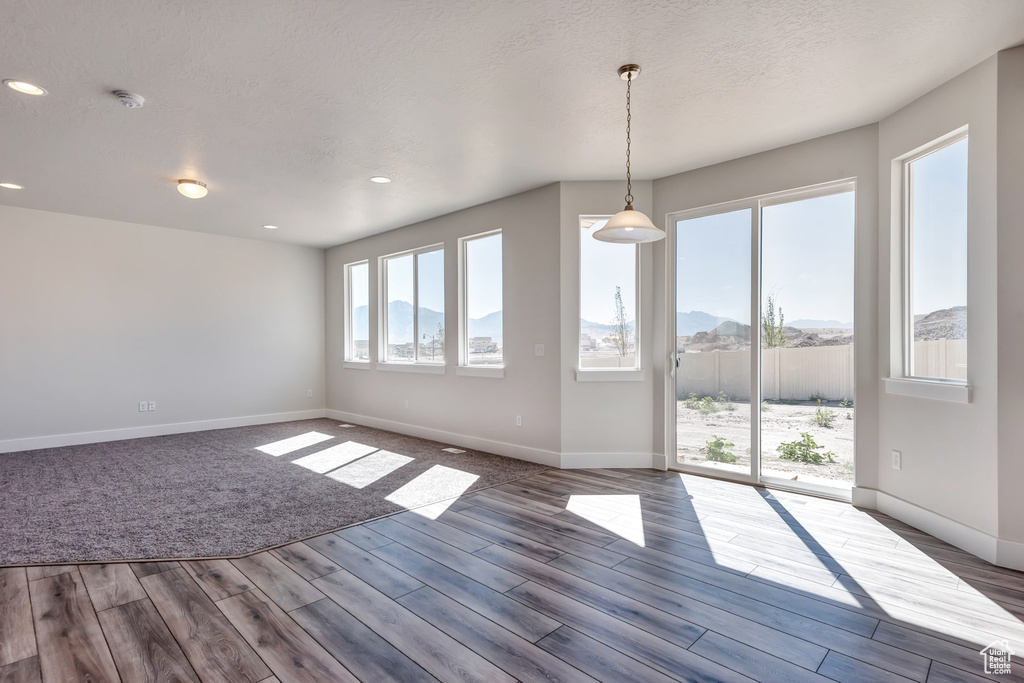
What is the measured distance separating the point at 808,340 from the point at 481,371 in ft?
10.4

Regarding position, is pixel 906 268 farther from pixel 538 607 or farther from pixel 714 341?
pixel 538 607

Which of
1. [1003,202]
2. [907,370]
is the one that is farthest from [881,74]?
[907,370]

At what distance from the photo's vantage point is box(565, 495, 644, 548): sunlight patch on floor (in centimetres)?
322

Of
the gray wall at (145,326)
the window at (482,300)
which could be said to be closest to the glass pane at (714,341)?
the window at (482,300)

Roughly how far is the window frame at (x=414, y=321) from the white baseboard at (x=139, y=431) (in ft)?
6.12

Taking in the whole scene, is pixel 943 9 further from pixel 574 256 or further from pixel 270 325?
pixel 270 325

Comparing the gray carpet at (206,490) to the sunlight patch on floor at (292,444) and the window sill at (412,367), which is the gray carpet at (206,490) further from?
the window sill at (412,367)

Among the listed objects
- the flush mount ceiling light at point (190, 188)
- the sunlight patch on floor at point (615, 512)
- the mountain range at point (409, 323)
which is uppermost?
the flush mount ceiling light at point (190, 188)

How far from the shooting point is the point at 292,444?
20.1 ft

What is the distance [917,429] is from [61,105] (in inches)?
230

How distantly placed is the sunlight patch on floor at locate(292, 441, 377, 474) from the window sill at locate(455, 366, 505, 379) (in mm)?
1301

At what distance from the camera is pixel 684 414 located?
475cm

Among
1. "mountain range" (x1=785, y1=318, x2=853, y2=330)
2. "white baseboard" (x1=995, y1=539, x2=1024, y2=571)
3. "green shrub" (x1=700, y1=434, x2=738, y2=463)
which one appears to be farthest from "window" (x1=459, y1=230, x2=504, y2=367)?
"white baseboard" (x1=995, y1=539, x2=1024, y2=571)

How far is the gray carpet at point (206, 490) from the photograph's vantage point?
315 centimetres
